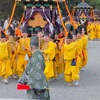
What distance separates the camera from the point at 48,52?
34.3 feet

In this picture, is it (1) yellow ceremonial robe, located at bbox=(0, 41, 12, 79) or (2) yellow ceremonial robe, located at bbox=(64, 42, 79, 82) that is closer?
(2) yellow ceremonial robe, located at bbox=(64, 42, 79, 82)

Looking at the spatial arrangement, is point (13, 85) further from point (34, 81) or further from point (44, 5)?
point (34, 81)

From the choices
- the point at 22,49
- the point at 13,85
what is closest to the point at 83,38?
the point at 22,49

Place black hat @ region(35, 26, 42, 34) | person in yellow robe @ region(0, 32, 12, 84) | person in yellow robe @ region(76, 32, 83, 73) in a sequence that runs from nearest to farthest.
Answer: person in yellow robe @ region(0, 32, 12, 84)
person in yellow robe @ region(76, 32, 83, 73)
black hat @ region(35, 26, 42, 34)

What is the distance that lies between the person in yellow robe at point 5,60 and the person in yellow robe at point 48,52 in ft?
3.32

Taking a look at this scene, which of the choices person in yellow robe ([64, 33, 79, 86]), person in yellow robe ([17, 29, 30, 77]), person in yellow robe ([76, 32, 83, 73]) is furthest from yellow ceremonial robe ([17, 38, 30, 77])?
person in yellow robe ([76, 32, 83, 73])

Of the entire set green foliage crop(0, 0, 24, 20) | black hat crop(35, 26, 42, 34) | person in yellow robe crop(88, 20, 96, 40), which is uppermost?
black hat crop(35, 26, 42, 34)

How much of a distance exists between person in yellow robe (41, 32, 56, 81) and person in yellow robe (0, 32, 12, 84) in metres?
1.01

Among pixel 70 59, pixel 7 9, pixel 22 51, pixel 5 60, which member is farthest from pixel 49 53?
pixel 7 9

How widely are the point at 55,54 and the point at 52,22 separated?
1460 millimetres

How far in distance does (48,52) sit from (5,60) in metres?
1.23

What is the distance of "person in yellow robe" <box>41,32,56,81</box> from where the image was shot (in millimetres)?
10484

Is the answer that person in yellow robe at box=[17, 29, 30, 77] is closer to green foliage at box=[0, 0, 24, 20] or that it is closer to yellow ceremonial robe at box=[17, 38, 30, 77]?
yellow ceremonial robe at box=[17, 38, 30, 77]

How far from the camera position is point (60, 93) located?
971 cm
